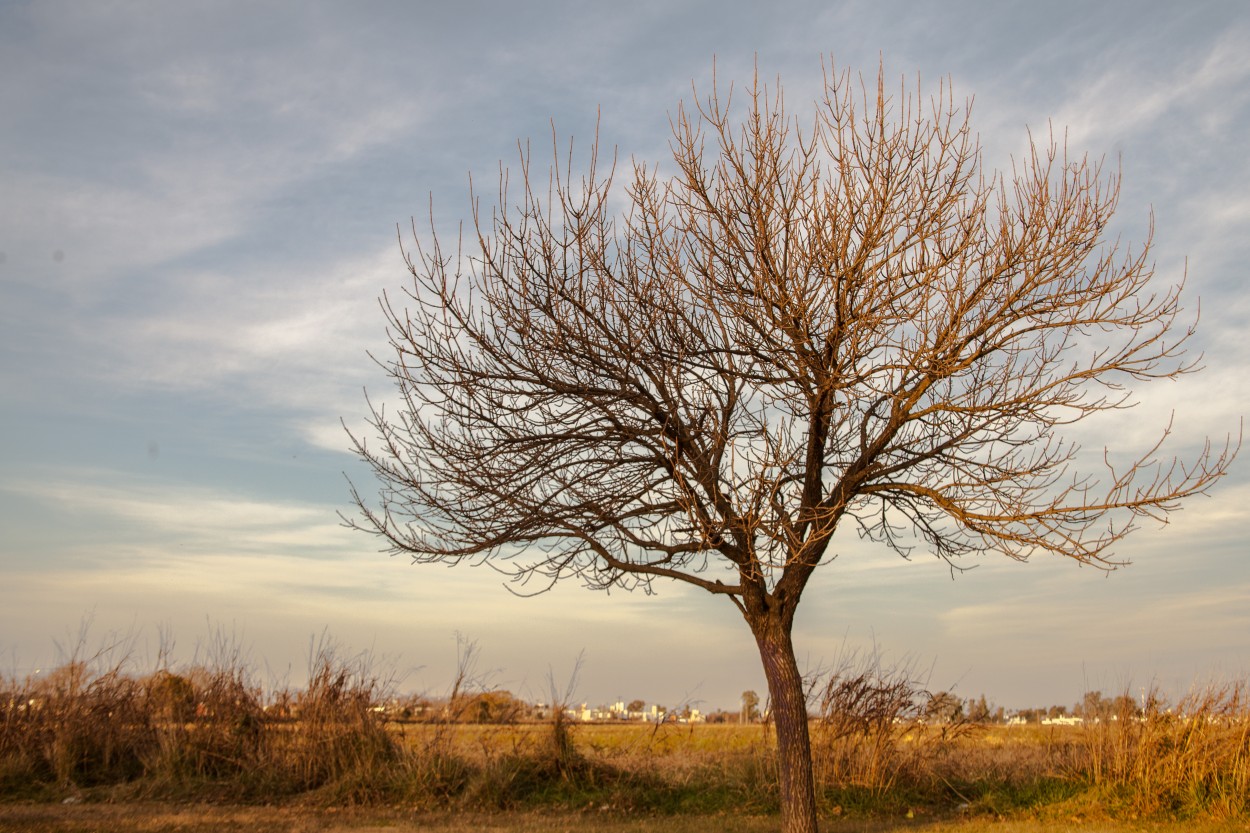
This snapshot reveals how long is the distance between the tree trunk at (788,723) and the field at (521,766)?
2305 mm

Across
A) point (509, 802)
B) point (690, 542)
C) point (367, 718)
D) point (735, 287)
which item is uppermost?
point (735, 287)

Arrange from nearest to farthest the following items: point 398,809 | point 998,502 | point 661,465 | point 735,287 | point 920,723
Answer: point 998,502 → point 735,287 → point 661,465 → point 398,809 → point 920,723

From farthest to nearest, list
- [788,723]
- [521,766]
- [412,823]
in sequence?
[521,766]
[412,823]
[788,723]

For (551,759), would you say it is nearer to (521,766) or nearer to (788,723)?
(521,766)

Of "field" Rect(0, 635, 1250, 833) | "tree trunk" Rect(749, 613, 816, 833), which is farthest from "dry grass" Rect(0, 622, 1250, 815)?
"tree trunk" Rect(749, 613, 816, 833)

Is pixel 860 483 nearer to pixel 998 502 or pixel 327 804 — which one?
pixel 998 502

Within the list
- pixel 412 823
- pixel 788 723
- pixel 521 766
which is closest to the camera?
pixel 788 723

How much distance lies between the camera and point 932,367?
780 centimetres

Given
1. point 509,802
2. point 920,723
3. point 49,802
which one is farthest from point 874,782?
point 49,802

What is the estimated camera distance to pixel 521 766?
40.1ft

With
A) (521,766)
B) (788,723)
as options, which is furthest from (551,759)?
(788,723)

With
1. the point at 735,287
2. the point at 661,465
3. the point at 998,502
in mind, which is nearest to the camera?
the point at 998,502

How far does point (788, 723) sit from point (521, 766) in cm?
520

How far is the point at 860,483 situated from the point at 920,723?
548cm
